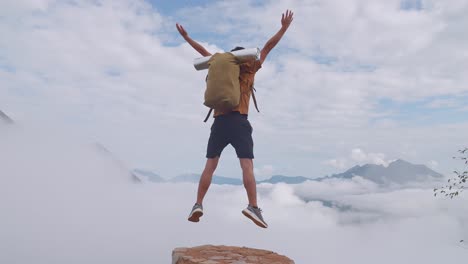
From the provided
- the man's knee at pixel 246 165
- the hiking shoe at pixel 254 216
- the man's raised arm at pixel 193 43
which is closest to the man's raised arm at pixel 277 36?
the man's raised arm at pixel 193 43

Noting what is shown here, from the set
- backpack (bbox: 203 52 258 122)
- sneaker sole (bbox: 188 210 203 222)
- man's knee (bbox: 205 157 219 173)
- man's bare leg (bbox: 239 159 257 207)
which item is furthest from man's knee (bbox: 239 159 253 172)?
sneaker sole (bbox: 188 210 203 222)

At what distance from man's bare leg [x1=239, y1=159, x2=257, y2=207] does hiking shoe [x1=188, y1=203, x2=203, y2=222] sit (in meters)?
0.87

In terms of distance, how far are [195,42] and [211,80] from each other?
1.48m

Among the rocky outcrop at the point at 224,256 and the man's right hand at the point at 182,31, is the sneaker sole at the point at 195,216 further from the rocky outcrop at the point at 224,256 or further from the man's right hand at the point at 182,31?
the man's right hand at the point at 182,31

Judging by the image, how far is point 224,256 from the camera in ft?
25.9

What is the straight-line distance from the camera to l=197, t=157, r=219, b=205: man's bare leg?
7530 millimetres

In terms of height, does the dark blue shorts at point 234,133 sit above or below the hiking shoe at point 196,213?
above

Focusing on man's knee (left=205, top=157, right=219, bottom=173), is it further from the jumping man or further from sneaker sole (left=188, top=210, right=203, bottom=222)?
sneaker sole (left=188, top=210, right=203, bottom=222)

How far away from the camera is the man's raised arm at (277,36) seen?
7527 millimetres

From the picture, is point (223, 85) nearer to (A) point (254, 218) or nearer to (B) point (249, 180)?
(B) point (249, 180)

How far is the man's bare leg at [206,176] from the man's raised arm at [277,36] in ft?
6.72

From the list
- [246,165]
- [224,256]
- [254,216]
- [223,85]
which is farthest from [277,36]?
[224,256]

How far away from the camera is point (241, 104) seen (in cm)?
748

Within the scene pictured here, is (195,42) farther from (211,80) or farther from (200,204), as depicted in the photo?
(200,204)
